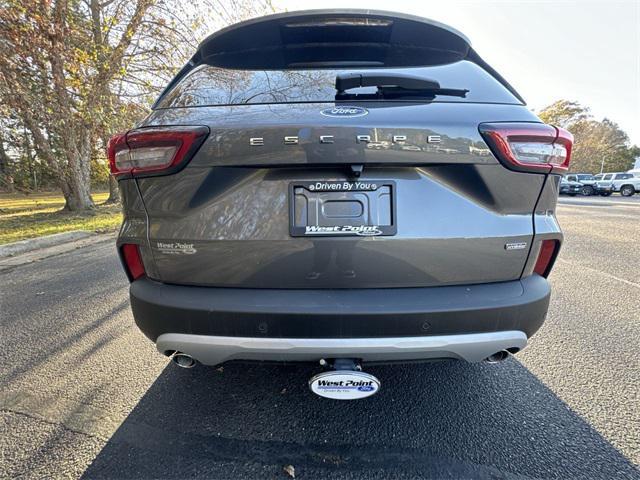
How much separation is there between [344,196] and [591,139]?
5855cm

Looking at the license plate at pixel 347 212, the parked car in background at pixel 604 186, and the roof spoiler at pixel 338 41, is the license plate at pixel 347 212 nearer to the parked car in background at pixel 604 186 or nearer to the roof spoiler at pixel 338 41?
the roof spoiler at pixel 338 41

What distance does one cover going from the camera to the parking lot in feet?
4.84

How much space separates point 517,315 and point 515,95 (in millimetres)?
1031

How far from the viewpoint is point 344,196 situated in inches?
52.0

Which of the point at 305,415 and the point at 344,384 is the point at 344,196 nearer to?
the point at 344,384

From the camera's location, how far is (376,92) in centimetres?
144

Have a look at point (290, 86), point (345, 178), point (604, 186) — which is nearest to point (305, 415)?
point (345, 178)

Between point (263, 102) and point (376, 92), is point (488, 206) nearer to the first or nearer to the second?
point (376, 92)

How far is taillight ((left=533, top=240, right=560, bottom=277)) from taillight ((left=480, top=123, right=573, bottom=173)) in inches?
13.0

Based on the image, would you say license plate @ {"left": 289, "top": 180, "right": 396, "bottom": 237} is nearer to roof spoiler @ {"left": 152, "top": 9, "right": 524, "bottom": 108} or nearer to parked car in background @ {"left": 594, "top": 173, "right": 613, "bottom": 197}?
roof spoiler @ {"left": 152, "top": 9, "right": 524, "bottom": 108}

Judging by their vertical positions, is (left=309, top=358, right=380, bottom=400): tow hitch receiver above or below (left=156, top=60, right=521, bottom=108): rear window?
below

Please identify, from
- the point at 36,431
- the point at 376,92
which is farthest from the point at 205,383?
the point at 376,92

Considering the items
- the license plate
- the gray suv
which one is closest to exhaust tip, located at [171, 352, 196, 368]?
the gray suv

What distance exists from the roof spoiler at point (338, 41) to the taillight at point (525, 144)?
464 millimetres
